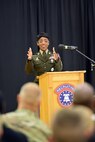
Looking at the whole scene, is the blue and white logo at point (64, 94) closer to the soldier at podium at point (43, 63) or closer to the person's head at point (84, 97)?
the soldier at podium at point (43, 63)

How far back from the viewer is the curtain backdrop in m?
7.11

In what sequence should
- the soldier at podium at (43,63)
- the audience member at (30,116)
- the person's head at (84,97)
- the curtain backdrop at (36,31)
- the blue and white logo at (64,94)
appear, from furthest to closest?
the curtain backdrop at (36,31)
the soldier at podium at (43,63)
the blue and white logo at (64,94)
the audience member at (30,116)
the person's head at (84,97)

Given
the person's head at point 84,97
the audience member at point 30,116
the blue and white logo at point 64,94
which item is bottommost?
the blue and white logo at point 64,94

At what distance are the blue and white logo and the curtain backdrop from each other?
259cm

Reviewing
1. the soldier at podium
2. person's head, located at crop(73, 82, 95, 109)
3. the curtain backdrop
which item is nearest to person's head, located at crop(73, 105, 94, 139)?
person's head, located at crop(73, 82, 95, 109)

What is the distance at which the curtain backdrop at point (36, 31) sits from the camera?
711cm

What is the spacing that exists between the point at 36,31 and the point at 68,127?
5859mm

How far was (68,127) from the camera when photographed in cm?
148

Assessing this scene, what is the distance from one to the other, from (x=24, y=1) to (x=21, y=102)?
500cm

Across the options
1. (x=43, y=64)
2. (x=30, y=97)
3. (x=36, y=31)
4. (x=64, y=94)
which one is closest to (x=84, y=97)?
(x=30, y=97)

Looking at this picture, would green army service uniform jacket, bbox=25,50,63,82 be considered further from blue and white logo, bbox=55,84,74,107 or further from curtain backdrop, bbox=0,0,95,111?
curtain backdrop, bbox=0,0,95,111

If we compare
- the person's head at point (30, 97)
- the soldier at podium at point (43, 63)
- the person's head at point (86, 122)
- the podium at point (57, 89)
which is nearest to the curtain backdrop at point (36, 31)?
the soldier at podium at point (43, 63)

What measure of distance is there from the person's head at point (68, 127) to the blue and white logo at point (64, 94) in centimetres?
309

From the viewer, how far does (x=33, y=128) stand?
2.42 m
